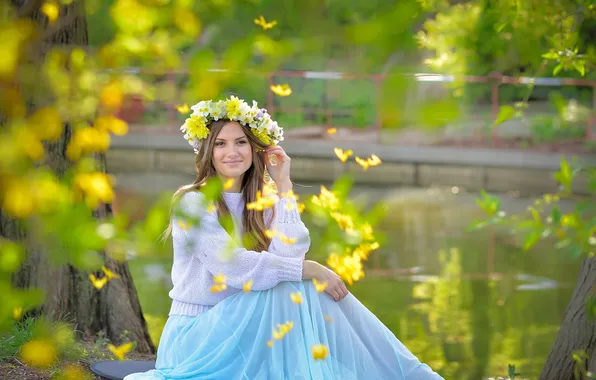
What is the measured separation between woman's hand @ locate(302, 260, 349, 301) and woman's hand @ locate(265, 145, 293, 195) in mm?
342

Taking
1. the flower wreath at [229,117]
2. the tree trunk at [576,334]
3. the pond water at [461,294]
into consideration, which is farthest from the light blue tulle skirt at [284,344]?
the pond water at [461,294]

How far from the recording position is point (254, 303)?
11.6 feet

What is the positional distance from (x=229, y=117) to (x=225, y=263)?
59 cm

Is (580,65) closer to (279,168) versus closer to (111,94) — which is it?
(279,168)

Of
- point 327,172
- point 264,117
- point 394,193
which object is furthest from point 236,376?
point 327,172

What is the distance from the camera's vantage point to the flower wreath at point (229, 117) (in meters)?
3.78

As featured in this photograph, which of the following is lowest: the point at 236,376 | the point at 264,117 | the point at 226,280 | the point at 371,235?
the point at 236,376

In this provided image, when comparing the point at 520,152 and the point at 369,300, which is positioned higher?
the point at 520,152

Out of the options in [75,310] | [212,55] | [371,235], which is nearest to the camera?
Answer: [212,55]

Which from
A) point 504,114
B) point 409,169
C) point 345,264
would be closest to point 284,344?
point 345,264

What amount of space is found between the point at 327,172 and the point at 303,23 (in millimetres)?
14083

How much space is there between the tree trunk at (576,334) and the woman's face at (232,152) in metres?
1.44

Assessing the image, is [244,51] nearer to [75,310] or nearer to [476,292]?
[75,310]

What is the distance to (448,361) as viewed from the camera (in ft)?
18.6
